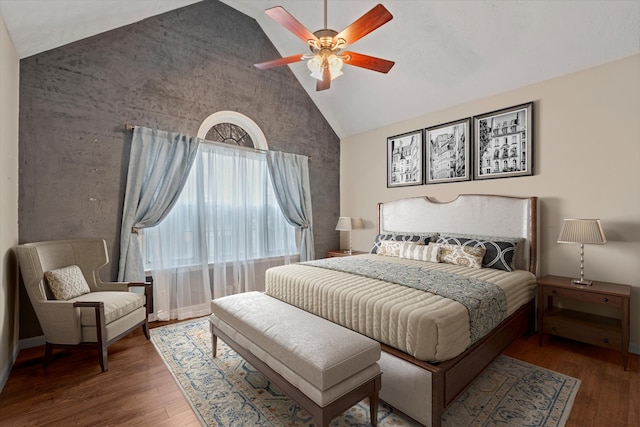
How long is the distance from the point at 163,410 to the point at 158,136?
2.83 meters

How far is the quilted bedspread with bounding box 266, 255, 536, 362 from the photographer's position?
178cm

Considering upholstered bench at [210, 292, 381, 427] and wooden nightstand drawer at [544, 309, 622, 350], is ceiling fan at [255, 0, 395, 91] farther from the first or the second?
wooden nightstand drawer at [544, 309, 622, 350]

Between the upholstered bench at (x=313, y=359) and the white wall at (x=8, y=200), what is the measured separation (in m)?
1.88

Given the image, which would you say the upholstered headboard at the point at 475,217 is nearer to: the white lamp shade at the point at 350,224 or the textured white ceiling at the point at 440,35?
the white lamp shade at the point at 350,224

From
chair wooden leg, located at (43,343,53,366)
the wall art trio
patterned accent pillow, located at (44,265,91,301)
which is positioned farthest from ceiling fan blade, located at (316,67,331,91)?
chair wooden leg, located at (43,343,53,366)

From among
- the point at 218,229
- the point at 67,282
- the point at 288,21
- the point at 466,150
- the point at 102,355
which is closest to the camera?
the point at 288,21

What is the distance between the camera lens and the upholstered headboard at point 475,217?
128 inches

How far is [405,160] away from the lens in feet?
15.0

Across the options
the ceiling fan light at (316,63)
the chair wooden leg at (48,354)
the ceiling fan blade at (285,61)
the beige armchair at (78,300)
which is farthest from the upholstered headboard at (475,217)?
the chair wooden leg at (48,354)

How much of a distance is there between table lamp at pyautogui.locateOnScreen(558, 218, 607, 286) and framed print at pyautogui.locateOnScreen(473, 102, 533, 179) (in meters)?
0.81

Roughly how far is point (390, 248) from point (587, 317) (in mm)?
2073

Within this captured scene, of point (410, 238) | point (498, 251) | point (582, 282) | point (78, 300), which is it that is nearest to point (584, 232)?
point (582, 282)

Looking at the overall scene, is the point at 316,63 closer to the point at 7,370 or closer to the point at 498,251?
the point at 498,251

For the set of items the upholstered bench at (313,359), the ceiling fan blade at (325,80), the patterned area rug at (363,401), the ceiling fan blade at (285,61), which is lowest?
the patterned area rug at (363,401)
